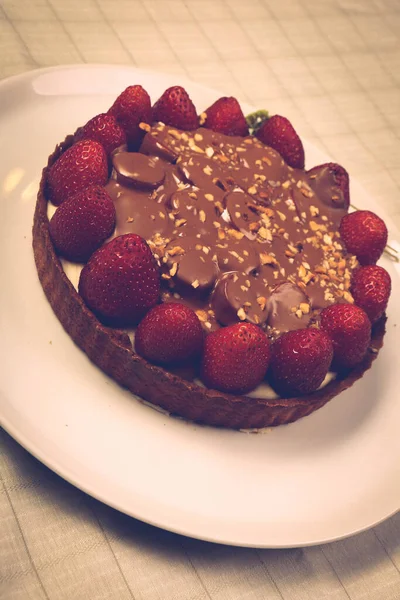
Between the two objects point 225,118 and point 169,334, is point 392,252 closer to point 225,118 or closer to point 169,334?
point 225,118

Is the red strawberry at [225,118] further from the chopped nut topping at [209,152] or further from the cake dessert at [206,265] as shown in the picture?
the chopped nut topping at [209,152]

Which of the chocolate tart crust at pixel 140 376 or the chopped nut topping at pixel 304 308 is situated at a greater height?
the chopped nut topping at pixel 304 308

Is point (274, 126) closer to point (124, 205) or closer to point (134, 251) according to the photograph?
point (124, 205)

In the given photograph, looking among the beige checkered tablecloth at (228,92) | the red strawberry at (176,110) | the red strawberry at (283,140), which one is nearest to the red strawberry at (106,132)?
the red strawberry at (176,110)

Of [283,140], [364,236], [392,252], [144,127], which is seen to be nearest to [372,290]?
[364,236]

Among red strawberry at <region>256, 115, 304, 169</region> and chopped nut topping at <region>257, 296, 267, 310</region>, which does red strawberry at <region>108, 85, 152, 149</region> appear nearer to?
red strawberry at <region>256, 115, 304, 169</region>

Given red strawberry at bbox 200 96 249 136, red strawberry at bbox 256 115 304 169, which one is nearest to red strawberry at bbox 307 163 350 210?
red strawberry at bbox 256 115 304 169
